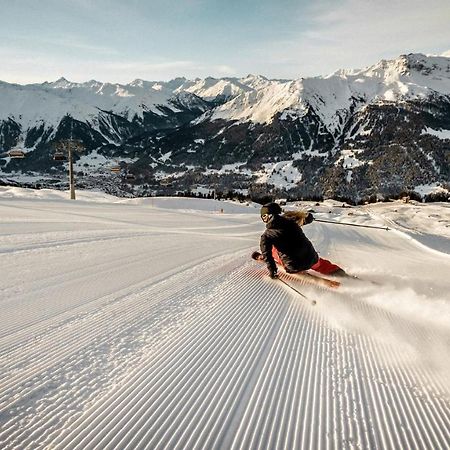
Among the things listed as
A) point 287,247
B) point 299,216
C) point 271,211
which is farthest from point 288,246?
point 299,216

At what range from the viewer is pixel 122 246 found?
1195 centimetres

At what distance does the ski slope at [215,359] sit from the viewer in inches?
136

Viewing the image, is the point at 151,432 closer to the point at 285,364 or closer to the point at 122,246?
the point at 285,364

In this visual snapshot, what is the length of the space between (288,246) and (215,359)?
419 cm

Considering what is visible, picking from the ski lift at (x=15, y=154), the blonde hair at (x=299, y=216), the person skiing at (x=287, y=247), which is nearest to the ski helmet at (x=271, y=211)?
the person skiing at (x=287, y=247)

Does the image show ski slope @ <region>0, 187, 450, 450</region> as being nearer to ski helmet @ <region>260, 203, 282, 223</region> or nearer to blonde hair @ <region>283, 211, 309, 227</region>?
ski helmet @ <region>260, 203, 282, 223</region>

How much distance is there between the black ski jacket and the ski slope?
1.56ft

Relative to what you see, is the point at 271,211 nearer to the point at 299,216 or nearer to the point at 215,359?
the point at 299,216

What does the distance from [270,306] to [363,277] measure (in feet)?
10.3

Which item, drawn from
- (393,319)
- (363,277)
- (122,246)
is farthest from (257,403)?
(122,246)

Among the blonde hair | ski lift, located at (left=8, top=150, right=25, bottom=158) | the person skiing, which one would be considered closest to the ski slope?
the person skiing

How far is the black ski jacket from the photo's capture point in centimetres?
845

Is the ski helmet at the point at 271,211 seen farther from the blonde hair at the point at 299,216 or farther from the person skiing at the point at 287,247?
the blonde hair at the point at 299,216

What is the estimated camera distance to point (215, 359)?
15.4ft
